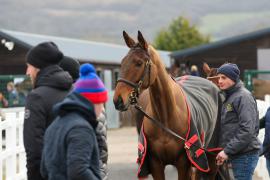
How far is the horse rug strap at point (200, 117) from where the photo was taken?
758 cm

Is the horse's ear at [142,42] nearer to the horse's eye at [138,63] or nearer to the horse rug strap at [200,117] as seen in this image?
the horse's eye at [138,63]

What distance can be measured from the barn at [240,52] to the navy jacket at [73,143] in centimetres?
2695

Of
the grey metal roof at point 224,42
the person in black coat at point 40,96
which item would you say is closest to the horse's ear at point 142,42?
the person in black coat at point 40,96

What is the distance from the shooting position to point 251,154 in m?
7.07

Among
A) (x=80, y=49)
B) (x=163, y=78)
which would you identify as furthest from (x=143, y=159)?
(x=80, y=49)

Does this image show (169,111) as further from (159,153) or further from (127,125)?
(127,125)

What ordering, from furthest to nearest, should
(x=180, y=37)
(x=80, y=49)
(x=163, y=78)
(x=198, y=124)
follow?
(x=180, y=37)
(x=80, y=49)
(x=198, y=124)
(x=163, y=78)

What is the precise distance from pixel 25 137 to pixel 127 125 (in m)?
23.4

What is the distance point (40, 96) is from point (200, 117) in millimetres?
3342

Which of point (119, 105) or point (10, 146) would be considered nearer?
point (119, 105)

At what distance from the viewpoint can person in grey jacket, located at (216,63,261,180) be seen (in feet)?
22.3

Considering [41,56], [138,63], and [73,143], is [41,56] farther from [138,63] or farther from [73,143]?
[138,63]

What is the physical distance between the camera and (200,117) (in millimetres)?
8062

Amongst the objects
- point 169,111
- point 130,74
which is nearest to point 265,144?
point 169,111
